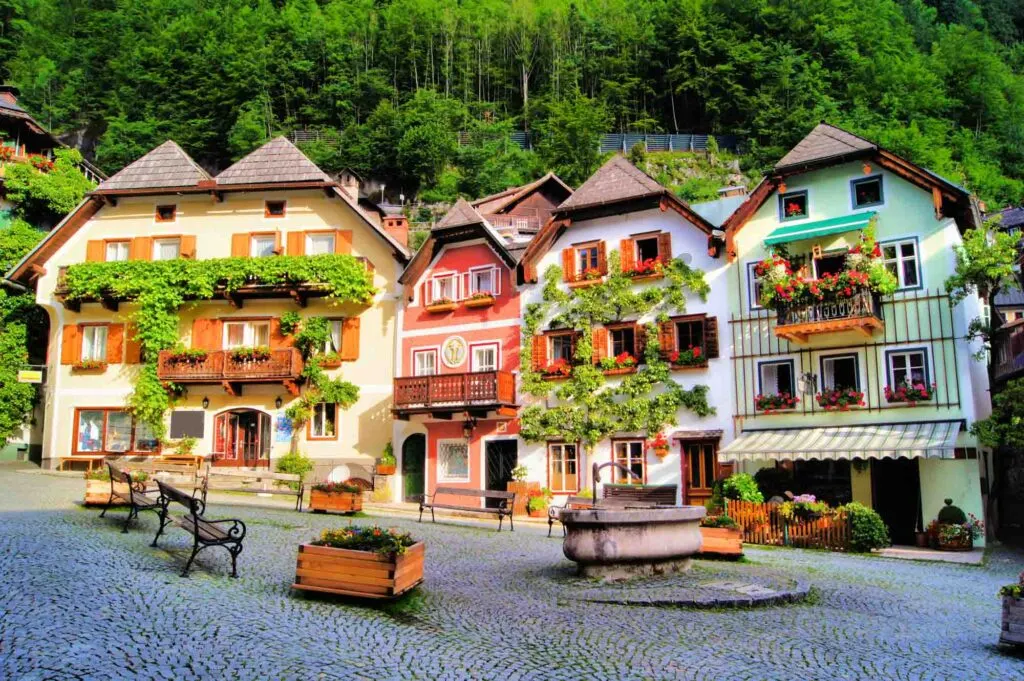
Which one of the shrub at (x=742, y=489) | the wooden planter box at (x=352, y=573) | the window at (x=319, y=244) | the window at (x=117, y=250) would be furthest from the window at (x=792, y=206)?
the window at (x=117, y=250)

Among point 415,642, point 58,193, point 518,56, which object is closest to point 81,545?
point 415,642

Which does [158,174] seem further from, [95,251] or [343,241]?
[343,241]

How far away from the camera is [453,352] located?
101 ft

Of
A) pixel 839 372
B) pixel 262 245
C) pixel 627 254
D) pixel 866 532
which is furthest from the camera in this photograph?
pixel 262 245

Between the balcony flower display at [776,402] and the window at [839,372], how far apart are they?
898 mm

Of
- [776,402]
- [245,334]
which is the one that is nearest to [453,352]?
[245,334]

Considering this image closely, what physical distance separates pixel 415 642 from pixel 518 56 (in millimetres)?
73625

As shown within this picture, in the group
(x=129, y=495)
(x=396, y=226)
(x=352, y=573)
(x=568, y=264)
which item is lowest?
(x=352, y=573)

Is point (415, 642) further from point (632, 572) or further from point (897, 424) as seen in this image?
point (897, 424)

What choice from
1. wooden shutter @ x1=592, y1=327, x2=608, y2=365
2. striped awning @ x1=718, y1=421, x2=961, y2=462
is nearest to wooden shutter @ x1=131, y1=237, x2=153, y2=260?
wooden shutter @ x1=592, y1=327, x2=608, y2=365

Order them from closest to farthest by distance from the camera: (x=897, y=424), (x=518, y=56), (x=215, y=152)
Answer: (x=897, y=424) → (x=215, y=152) → (x=518, y=56)

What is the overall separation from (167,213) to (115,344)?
542 centimetres

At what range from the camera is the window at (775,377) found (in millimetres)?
25156

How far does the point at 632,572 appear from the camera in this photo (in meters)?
13.6
